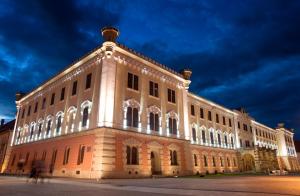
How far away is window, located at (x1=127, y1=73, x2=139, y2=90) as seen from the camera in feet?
86.0

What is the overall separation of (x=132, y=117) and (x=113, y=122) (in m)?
2.92

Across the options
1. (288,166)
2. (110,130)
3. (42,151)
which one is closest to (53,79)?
(42,151)

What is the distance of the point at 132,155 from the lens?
23.7 metres

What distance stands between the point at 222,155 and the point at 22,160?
3298 centimetres

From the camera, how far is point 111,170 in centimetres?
2095

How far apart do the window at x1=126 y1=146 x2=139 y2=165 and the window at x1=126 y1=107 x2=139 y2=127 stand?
255 cm

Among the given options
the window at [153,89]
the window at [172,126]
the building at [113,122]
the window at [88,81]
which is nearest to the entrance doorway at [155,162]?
the building at [113,122]

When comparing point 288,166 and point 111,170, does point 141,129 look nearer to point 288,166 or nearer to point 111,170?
point 111,170

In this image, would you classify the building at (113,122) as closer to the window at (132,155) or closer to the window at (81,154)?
the window at (81,154)

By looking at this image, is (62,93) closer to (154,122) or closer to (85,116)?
(85,116)

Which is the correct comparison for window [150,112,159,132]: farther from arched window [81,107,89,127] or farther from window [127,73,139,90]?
arched window [81,107,89,127]

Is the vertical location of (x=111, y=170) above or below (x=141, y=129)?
below

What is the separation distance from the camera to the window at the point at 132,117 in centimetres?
2479

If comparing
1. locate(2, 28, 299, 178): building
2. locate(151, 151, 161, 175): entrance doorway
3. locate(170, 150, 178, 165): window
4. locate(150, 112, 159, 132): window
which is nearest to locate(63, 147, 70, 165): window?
locate(2, 28, 299, 178): building
